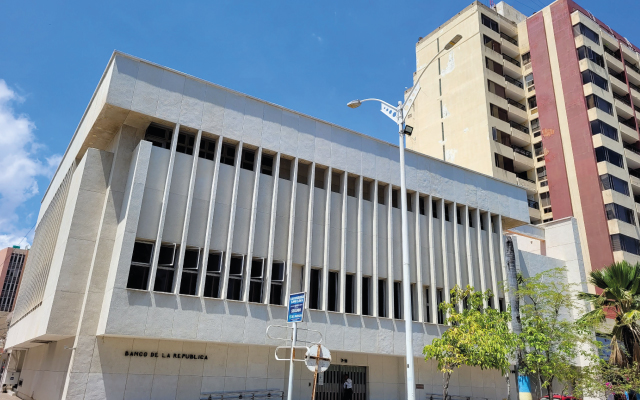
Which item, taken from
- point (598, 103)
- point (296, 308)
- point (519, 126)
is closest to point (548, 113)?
point (519, 126)

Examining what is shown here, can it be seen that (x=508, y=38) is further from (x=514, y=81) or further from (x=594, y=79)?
(x=594, y=79)

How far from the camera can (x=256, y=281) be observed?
21.5 metres

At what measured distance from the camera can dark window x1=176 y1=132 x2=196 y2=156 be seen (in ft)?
71.4

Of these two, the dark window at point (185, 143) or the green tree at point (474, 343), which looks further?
the dark window at point (185, 143)

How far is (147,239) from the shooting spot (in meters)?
19.5

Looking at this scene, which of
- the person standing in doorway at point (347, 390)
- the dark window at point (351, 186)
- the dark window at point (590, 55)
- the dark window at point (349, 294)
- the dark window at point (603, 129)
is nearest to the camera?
the person standing in doorway at point (347, 390)

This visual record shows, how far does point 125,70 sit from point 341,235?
12.4 metres

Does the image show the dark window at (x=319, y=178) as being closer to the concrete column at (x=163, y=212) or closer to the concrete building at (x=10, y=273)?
the concrete column at (x=163, y=212)

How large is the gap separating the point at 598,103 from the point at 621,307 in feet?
97.9

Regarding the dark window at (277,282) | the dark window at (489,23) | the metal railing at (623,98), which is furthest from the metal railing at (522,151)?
the dark window at (277,282)

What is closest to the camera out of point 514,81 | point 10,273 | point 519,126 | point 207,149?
point 207,149

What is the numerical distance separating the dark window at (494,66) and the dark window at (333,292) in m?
38.2

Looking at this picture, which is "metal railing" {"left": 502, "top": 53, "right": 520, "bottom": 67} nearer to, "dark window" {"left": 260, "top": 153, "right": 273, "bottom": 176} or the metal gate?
"dark window" {"left": 260, "top": 153, "right": 273, "bottom": 176}

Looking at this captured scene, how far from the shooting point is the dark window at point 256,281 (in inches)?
842
